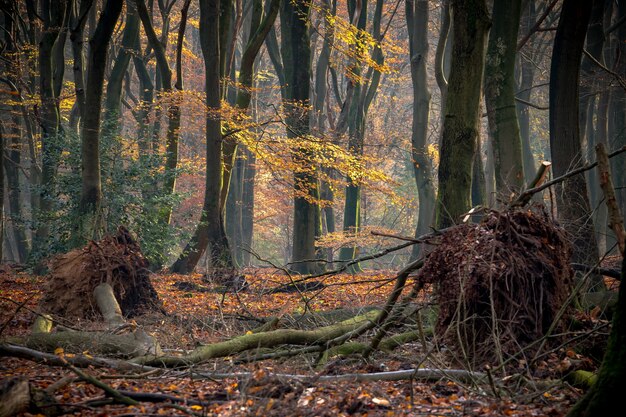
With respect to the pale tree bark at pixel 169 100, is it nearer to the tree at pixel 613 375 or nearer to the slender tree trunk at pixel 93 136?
the slender tree trunk at pixel 93 136

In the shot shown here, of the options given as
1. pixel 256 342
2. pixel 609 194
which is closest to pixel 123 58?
pixel 256 342

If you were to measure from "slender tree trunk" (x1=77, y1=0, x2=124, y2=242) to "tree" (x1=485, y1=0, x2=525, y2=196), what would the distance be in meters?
7.70

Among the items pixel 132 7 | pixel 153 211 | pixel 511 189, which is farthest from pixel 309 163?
pixel 511 189

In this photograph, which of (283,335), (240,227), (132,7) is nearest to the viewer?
(283,335)

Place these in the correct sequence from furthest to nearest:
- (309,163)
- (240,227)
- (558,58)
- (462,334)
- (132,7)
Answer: (240,227) < (132,7) < (309,163) < (558,58) < (462,334)

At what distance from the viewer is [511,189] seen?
705cm

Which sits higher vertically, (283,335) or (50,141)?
(50,141)

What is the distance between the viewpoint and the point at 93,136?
537 inches

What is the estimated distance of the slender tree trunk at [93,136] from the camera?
13.4 m

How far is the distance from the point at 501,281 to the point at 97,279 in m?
6.35

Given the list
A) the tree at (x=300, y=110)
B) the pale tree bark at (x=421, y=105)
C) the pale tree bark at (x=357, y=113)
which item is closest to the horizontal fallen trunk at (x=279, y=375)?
the tree at (x=300, y=110)

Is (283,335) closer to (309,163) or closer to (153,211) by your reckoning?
(153,211)

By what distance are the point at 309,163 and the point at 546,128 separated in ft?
69.3

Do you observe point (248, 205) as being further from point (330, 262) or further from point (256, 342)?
point (256, 342)
